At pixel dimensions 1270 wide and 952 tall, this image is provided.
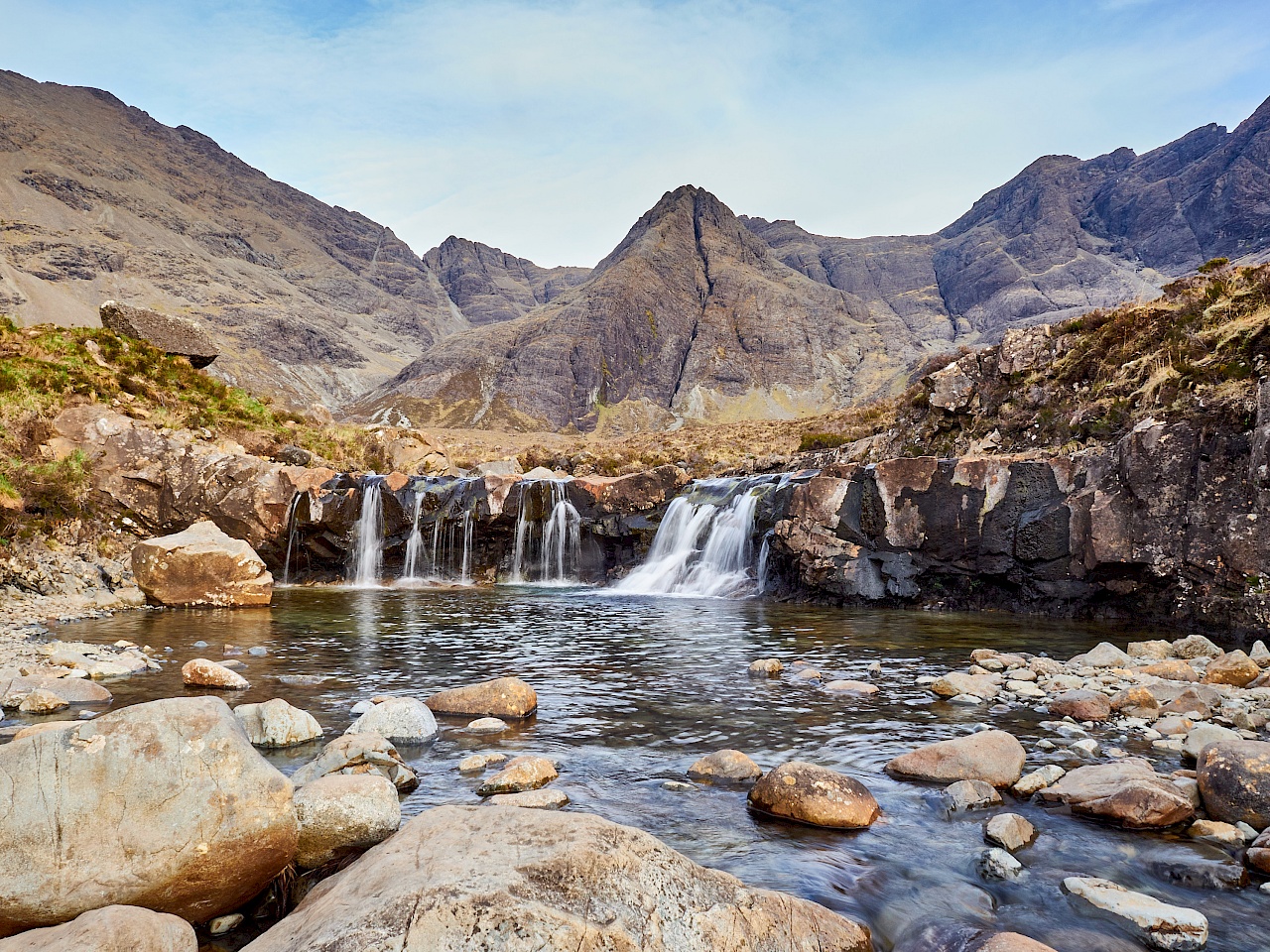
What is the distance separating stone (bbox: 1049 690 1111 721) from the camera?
28.1 feet

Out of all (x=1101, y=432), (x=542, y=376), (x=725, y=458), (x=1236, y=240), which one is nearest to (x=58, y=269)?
(x=542, y=376)

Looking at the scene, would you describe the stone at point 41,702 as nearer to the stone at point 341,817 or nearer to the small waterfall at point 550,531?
the stone at point 341,817

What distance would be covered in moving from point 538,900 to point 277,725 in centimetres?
559

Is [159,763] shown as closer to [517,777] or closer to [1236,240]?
[517,777]

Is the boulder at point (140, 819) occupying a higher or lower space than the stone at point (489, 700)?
higher

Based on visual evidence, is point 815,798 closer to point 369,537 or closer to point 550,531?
point 550,531

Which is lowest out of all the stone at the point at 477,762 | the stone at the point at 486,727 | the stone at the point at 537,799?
the stone at the point at 486,727

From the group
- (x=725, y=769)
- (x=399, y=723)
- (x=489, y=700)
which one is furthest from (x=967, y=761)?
(x=399, y=723)

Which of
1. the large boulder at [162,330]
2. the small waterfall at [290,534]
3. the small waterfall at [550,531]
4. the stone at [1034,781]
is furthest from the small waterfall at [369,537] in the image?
the stone at [1034,781]

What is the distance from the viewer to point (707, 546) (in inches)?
1012

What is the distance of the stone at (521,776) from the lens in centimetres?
640

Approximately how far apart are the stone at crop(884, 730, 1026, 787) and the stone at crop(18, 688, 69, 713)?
31.4 feet

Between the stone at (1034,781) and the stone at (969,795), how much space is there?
239 mm

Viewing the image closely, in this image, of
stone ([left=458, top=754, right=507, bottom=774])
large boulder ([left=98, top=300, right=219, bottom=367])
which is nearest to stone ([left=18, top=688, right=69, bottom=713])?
stone ([left=458, top=754, right=507, bottom=774])
